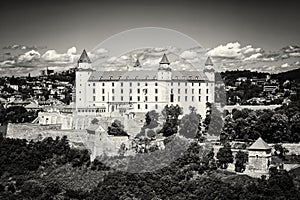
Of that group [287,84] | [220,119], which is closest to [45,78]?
[287,84]

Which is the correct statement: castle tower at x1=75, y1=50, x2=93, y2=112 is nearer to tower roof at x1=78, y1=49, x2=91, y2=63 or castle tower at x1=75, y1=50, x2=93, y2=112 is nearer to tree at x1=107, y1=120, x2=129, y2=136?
tower roof at x1=78, y1=49, x2=91, y2=63

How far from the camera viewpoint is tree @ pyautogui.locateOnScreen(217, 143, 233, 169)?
1327 cm

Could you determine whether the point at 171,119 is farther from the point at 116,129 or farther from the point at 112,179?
the point at 112,179

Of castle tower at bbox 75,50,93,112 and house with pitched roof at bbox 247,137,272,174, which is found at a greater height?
castle tower at bbox 75,50,93,112

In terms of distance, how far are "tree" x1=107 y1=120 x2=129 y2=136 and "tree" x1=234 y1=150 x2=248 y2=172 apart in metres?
3.70


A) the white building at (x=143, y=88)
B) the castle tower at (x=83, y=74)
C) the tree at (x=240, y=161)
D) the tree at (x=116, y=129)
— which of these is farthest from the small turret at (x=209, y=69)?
the tree at (x=240, y=161)

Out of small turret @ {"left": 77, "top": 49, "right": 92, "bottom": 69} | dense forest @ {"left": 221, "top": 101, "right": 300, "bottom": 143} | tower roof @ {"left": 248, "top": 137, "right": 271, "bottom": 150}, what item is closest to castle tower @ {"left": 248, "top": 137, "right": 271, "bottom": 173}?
tower roof @ {"left": 248, "top": 137, "right": 271, "bottom": 150}

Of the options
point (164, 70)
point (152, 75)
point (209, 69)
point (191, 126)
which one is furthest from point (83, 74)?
point (191, 126)

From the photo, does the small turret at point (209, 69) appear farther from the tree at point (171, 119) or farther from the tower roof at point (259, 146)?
the tower roof at point (259, 146)

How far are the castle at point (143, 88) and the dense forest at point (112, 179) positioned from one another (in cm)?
319

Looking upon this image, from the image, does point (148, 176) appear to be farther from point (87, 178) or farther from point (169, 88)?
point (169, 88)

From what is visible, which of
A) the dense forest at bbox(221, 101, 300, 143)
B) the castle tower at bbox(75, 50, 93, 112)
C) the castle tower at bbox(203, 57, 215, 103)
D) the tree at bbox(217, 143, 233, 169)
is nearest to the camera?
the tree at bbox(217, 143, 233, 169)

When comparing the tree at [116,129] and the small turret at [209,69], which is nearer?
the tree at [116,129]

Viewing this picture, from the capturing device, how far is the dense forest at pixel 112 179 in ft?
39.3
